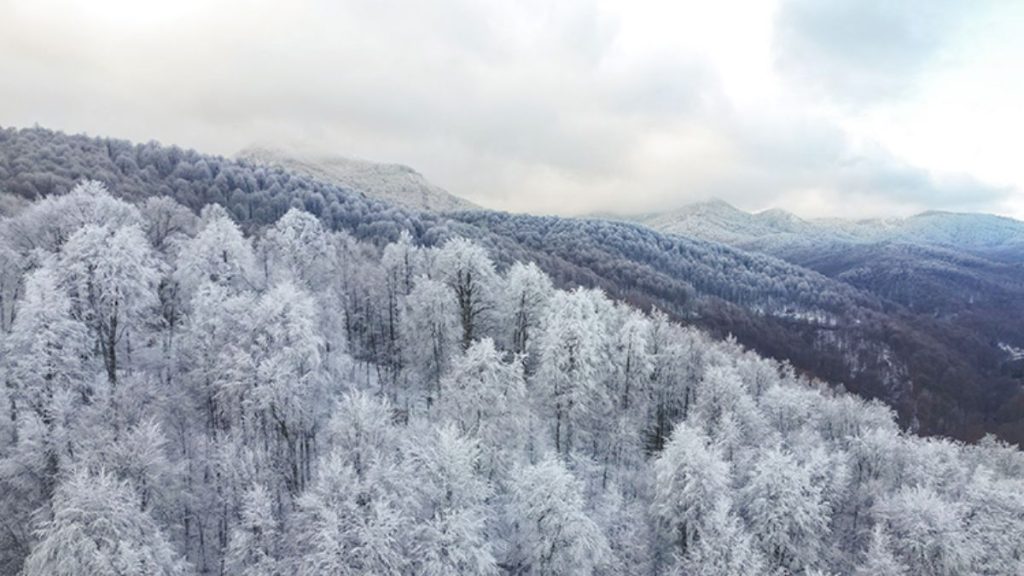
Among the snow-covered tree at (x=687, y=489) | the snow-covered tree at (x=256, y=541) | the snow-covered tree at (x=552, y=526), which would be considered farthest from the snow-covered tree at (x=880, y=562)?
the snow-covered tree at (x=256, y=541)

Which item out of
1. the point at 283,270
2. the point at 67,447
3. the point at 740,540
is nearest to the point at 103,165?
the point at 283,270

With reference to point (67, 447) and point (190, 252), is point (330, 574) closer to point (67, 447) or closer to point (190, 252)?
point (67, 447)

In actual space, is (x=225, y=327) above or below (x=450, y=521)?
above

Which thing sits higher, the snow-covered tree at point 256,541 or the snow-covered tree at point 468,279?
the snow-covered tree at point 468,279

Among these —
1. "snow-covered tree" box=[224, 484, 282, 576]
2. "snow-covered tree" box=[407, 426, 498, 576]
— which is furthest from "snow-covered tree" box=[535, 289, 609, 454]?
"snow-covered tree" box=[224, 484, 282, 576]

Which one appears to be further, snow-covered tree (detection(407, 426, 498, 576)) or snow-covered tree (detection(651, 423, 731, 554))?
snow-covered tree (detection(651, 423, 731, 554))

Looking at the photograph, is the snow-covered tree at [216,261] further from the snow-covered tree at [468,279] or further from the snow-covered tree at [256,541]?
the snow-covered tree at [256,541]

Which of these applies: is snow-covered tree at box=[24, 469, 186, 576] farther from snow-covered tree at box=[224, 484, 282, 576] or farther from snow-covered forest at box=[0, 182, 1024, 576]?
snow-covered tree at box=[224, 484, 282, 576]

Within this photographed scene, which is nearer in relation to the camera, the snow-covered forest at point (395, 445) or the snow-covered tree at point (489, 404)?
the snow-covered forest at point (395, 445)

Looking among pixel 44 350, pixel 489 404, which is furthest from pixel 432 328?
pixel 44 350
